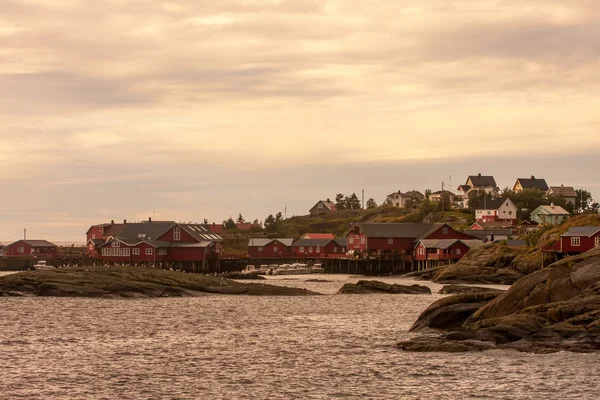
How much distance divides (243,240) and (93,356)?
5890 inches

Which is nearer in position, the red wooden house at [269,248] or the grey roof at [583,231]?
the grey roof at [583,231]

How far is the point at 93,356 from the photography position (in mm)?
39438

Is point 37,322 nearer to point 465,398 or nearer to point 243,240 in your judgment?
point 465,398

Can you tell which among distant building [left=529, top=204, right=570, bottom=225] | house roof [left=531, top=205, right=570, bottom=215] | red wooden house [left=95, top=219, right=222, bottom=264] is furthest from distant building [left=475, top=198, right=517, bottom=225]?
red wooden house [left=95, top=219, right=222, bottom=264]

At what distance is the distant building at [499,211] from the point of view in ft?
571

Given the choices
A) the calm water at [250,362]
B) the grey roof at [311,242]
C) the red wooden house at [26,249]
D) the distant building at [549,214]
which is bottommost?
the calm water at [250,362]

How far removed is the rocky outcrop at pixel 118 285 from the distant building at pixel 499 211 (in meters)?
101

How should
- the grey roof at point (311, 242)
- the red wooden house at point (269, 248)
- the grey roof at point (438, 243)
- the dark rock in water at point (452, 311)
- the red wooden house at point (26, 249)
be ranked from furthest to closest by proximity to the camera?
the red wooden house at point (26, 249), the grey roof at point (311, 242), the red wooden house at point (269, 248), the grey roof at point (438, 243), the dark rock in water at point (452, 311)

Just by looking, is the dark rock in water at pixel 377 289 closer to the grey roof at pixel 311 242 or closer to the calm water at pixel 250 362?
the calm water at pixel 250 362

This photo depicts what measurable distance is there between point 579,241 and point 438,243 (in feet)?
109

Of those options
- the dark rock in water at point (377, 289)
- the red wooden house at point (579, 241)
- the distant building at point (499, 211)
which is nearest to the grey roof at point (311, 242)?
the distant building at point (499, 211)

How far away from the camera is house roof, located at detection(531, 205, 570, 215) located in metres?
165

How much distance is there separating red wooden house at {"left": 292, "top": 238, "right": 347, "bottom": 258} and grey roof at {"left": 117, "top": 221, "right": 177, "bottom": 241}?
29.4 m

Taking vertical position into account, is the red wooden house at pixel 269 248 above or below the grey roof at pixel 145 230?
below
